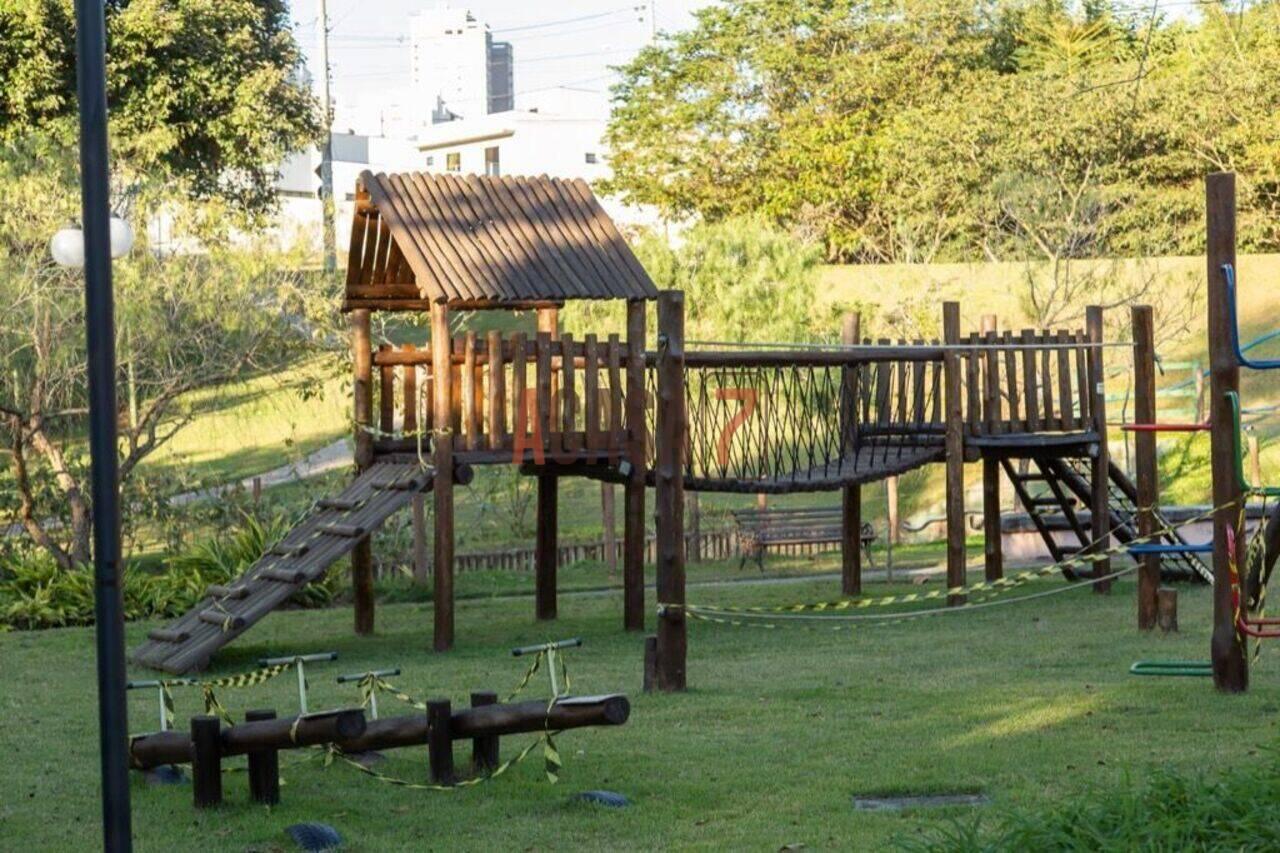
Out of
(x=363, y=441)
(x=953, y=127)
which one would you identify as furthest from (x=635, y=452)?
(x=953, y=127)

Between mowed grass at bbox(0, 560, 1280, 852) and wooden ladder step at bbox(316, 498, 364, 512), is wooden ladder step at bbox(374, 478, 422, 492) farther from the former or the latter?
mowed grass at bbox(0, 560, 1280, 852)

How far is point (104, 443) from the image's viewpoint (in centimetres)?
564

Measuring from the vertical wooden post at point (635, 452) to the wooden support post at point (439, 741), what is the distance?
701 centimetres

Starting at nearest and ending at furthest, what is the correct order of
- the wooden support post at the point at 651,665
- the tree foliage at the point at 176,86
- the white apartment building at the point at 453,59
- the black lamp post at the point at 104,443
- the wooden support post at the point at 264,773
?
the black lamp post at the point at 104,443, the wooden support post at the point at 264,773, the wooden support post at the point at 651,665, the tree foliage at the point at 176,86, the white apartment building at the point at 453,59

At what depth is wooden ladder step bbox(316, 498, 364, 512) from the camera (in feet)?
50.8

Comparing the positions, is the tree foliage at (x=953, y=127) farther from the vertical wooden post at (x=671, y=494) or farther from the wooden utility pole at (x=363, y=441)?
the vertical wooden post at (x=671, y=494)

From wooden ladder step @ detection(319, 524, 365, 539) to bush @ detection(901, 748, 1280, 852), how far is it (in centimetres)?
819

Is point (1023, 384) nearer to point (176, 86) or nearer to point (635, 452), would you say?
point (635, 452)

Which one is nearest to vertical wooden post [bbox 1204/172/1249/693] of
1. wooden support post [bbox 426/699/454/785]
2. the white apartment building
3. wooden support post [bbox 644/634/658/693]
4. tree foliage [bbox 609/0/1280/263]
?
wooden support post [bbox 644/634/658/693]

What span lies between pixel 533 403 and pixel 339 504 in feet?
6.41

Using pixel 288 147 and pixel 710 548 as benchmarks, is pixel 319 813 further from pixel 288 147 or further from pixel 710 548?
pixel 288 147

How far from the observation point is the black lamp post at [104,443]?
560 cm

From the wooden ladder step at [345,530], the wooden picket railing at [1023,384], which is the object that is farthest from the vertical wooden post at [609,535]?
the wooden ladder step at [345,530]

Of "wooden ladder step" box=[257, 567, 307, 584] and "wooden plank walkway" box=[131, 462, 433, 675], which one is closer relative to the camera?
"wooden plank walkway" box=[131, 462, 433, 675]
